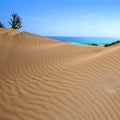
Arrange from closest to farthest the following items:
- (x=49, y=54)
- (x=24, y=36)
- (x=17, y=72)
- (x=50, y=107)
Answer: (x=50, y=107) < (x=17, y=72) < (x=49, y=54) < (x=24, y=36)

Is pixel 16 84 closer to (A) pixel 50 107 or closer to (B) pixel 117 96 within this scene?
(A) pixel 50 107

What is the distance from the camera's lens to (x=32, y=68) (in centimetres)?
855

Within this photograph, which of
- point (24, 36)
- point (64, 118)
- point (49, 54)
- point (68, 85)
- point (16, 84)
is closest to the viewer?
point (64, 118)

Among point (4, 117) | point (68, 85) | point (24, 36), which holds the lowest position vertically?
point (4, 117)

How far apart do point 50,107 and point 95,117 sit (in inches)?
39.0

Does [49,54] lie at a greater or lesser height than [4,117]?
greater

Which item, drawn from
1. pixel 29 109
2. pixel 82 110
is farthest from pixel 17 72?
pixel 82 110

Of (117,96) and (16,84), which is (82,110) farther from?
(16,84)

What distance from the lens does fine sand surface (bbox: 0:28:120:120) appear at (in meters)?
5.85

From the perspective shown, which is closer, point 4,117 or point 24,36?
point 4,117

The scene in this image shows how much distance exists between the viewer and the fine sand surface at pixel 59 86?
585 centimetres

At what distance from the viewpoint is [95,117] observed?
18.6 ft

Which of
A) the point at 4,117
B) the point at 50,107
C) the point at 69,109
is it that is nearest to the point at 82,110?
the point at 69,109

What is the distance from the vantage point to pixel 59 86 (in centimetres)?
681
